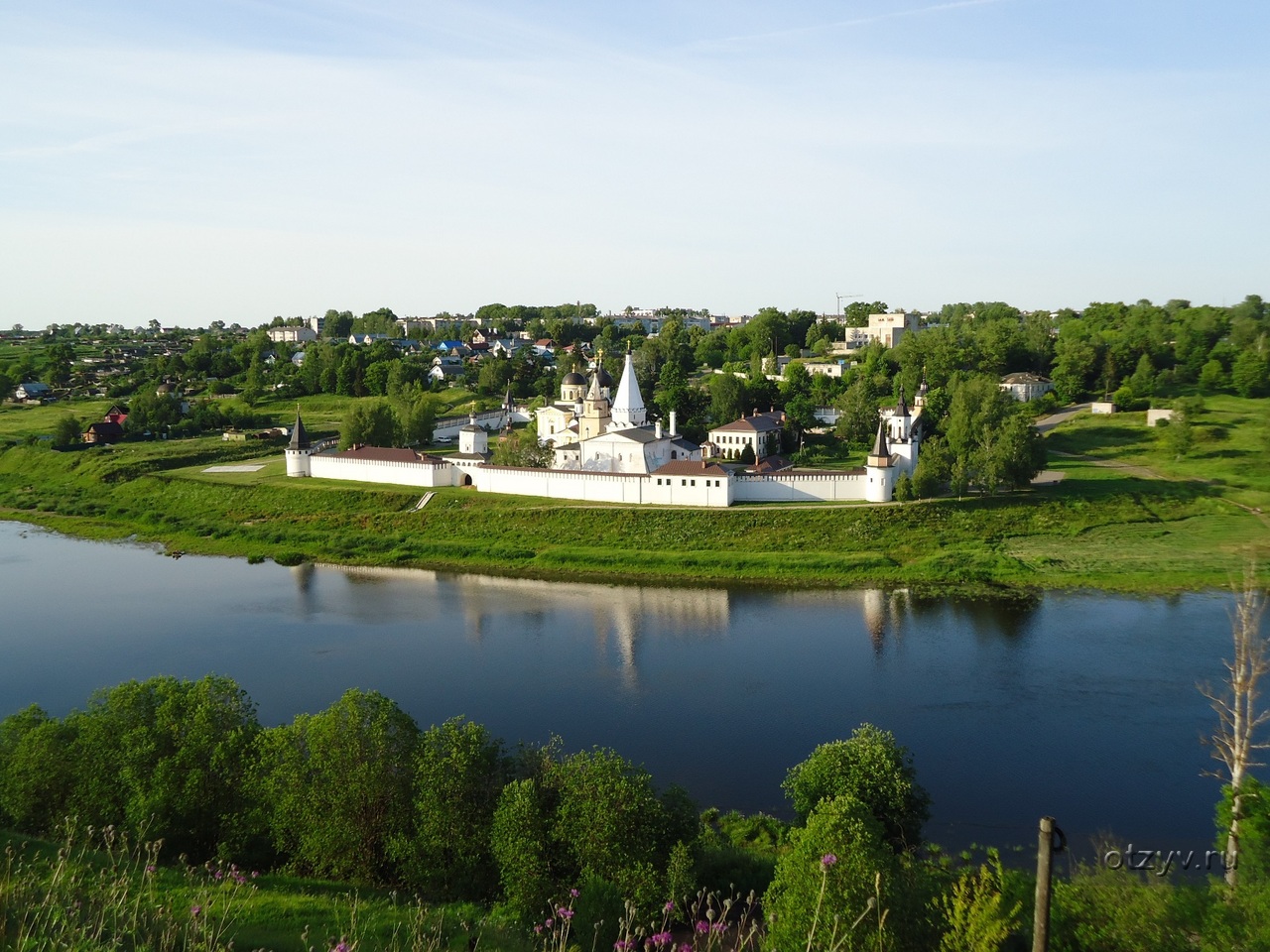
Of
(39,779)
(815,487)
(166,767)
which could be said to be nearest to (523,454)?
(815,487)

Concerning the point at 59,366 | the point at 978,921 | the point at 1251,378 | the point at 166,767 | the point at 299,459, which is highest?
the point at 59,366

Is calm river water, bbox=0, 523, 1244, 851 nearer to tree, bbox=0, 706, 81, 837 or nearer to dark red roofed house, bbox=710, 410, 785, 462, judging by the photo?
tree, bbox=0, 706, 81, 837

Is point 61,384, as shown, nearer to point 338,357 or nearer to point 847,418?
point 338,357

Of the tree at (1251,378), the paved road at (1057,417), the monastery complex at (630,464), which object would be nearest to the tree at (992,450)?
the monastery complex at (630,464)

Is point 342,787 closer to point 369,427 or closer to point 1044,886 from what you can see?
point 1044,886

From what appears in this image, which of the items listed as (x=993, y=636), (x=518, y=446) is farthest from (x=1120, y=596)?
(x=518, y=446)

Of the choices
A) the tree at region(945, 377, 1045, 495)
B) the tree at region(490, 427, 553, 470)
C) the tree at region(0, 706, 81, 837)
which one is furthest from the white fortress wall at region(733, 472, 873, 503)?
the tree at region(0, 706, 81, 837)
